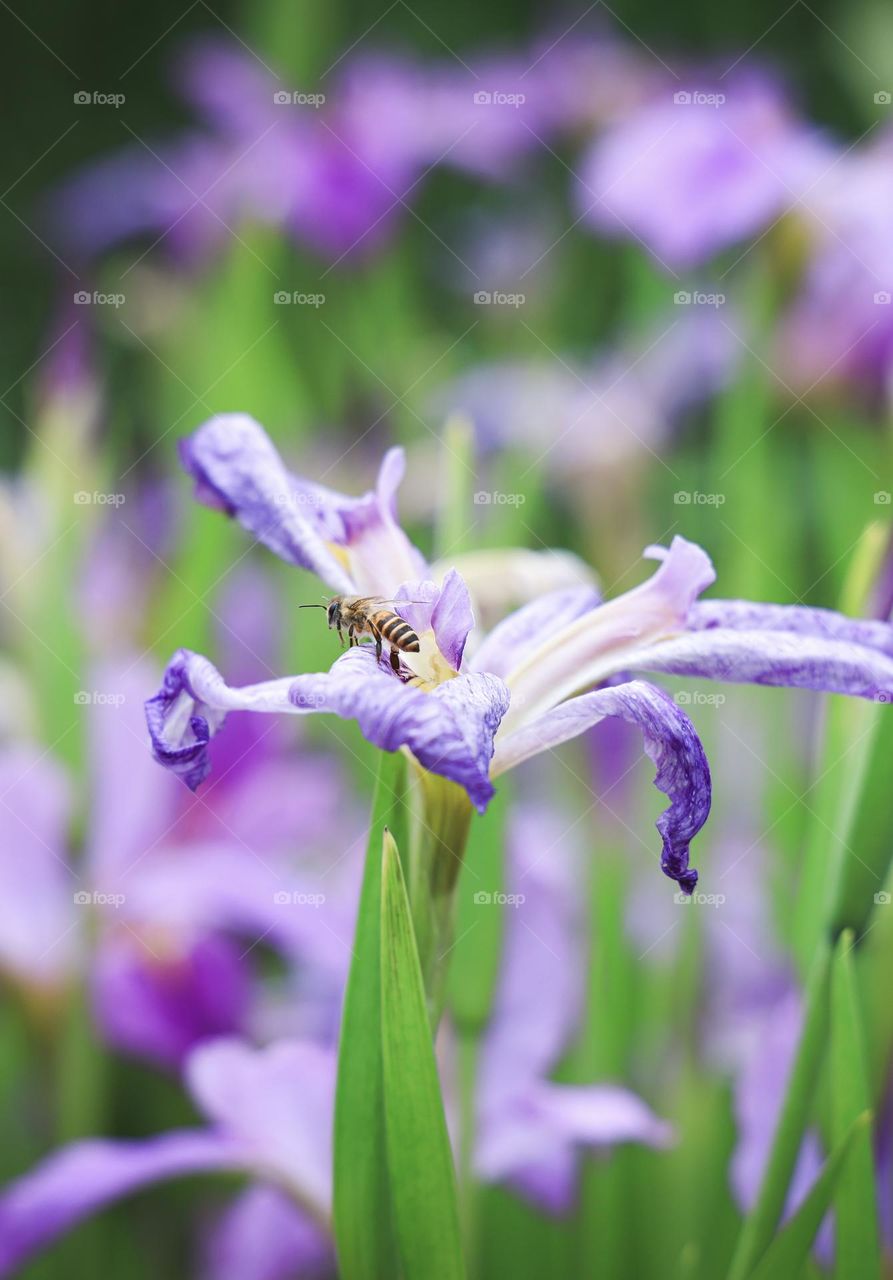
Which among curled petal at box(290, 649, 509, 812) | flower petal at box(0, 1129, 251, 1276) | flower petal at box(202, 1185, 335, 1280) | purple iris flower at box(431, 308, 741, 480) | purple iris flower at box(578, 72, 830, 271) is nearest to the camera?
curled petal at box(290, 649, 509, 812)

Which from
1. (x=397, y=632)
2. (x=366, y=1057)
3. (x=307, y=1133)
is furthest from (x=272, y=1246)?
(x=397, y=632)

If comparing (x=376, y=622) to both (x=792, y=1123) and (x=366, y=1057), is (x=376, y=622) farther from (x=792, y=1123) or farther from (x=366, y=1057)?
(x=792, y=1123)

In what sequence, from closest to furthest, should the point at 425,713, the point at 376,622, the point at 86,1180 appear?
the point at 425,713, the point at 376,622, the point at 86,1180

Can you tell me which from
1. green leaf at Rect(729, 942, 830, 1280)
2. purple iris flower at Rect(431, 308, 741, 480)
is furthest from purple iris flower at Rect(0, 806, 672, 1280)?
purple iris flower at Rect(431, 308, 741, 480)

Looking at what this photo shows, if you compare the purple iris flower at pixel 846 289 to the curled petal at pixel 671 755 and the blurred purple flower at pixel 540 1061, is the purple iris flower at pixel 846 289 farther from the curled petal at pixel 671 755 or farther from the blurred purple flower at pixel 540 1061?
the curled petal at pixel 671 755

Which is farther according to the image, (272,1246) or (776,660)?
(272,1246)

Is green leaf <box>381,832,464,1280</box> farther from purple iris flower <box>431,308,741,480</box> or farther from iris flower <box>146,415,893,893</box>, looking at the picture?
purple iris flower <box>431,308,741,480</box>

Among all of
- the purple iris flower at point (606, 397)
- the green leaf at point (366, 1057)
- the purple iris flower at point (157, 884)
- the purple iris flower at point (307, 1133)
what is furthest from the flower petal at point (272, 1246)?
the purple iris flower at point (606, 397)
